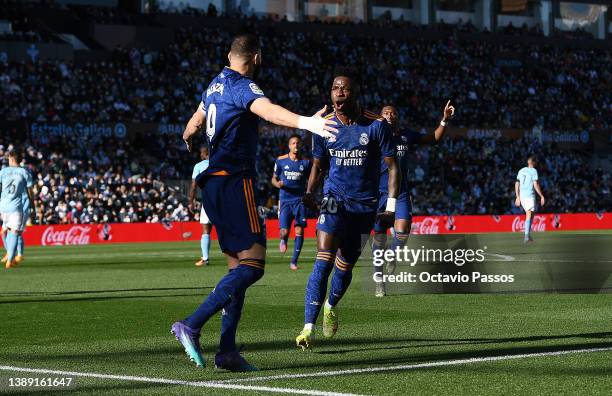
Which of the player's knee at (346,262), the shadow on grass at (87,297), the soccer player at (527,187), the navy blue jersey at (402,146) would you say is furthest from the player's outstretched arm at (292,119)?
the soccer player at (527,187)

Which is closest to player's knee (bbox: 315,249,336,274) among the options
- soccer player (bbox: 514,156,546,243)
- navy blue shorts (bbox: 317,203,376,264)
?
navy blue shorts (bbox: 317,203,376,264)

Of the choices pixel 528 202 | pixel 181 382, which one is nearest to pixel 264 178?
pixel 528 202

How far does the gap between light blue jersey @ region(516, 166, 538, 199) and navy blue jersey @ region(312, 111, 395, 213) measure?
819 inches

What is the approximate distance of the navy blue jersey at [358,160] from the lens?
973cm

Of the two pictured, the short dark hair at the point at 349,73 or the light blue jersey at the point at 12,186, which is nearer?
the short dark hair at the point at 349,73

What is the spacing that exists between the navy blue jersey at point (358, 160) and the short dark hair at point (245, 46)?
6.15 ft

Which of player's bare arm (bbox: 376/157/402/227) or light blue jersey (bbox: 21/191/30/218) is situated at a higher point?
player's bare arm (bbox: 376/157/402/227)

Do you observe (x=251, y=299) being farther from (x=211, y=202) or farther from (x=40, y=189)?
(x=40, y=189)

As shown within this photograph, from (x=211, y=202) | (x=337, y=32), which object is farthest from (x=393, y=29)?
(x=211, y=202)

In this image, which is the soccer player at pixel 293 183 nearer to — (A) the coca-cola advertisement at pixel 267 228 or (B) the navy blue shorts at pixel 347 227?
(B) the navy blue shorts at pixel 347 227

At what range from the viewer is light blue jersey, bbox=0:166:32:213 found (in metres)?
21.2

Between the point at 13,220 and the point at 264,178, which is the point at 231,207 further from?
the point at 264,178

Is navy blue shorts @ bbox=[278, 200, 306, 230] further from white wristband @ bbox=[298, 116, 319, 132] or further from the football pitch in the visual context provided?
white wristband @ bbox=[298, 116, 319, 132]

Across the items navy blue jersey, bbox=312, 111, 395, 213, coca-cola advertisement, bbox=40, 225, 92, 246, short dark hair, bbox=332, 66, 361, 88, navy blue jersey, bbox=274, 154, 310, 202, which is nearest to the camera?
short dark hair, bbox=332, 66, 361, 88
